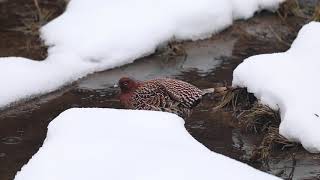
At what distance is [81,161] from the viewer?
473 cm

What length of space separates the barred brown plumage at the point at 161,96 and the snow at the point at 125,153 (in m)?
1.16

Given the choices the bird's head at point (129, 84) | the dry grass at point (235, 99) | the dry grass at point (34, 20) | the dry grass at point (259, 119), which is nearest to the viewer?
the dry grass at point (259, 119)

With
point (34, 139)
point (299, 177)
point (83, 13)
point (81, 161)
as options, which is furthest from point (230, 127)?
point (83, 13)

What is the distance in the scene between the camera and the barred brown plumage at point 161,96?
21.7 feet

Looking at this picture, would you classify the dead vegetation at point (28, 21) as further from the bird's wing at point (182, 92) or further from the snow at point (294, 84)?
the snow at point (294, 84)

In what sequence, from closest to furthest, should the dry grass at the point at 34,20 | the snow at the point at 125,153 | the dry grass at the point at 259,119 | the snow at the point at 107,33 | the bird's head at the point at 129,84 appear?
the snow at the point at 125,153
the dry grass at the point at 259,119
the bird's head at the point at 129,84
the snow at the point at 107,33
the dry grass at the point at 34,20

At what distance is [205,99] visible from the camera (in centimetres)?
742

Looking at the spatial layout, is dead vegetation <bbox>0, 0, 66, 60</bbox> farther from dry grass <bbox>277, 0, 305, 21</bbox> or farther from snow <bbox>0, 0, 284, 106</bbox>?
dry grass <bbox>277, 0, 305, 21</bbox>

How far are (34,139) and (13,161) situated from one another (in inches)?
19.4

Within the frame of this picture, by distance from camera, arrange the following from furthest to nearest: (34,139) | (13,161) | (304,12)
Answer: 1. (304,12)
2. (34,139)
3. (13,161)

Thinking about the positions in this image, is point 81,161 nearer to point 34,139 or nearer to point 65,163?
point 65,163

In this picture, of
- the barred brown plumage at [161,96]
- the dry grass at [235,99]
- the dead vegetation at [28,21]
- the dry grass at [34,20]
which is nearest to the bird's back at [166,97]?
the barred brown plumage at [161,96]

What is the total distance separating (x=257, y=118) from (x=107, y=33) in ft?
9.33

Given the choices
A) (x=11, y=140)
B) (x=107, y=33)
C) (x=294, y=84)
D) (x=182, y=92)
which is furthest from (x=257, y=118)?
(x=107, y=33)
